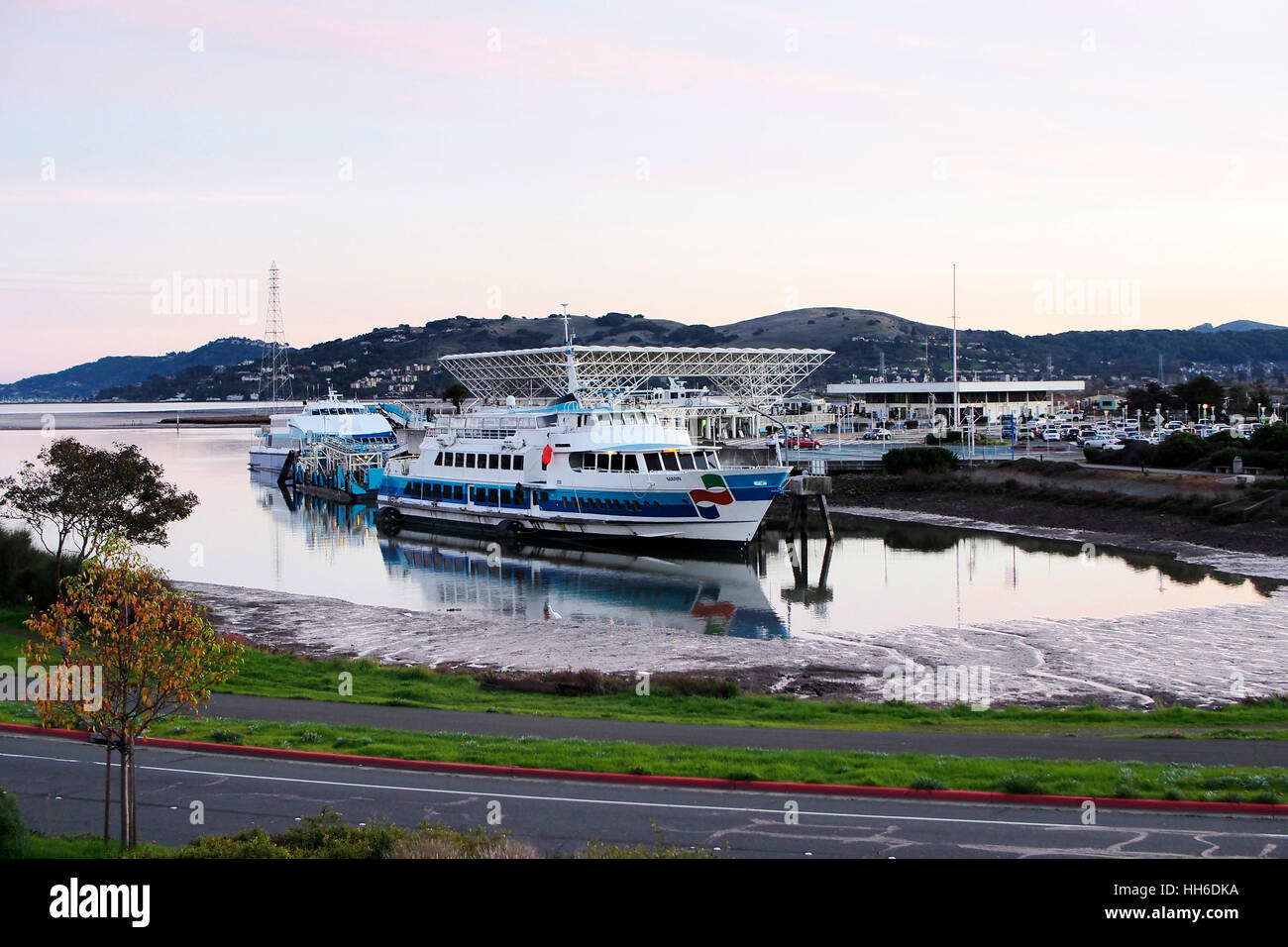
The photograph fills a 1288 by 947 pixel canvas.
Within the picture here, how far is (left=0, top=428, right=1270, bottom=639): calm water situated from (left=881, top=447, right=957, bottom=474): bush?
A: 40.3 ft

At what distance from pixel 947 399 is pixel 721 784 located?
12437 centimetres

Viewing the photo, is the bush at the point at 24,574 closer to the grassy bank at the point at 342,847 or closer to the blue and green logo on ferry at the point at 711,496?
the grassy bank at the point at 342,847

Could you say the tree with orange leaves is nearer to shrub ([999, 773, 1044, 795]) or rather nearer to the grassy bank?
the grassy bank

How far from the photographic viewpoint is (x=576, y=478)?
181 ft

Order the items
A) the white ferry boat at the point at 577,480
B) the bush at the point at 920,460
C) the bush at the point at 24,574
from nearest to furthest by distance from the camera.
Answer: the bush at the point at 24,574 < the white ferry boat at the point at 577,480 < the bush at the point at 920,460

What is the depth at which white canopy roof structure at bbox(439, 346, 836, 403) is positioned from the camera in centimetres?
7212

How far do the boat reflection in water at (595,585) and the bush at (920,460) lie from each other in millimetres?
26923

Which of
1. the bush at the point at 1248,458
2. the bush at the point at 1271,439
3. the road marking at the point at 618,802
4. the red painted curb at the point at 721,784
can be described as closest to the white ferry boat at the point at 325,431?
the bush at the point at 1248,458

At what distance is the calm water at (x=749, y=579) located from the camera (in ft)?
124

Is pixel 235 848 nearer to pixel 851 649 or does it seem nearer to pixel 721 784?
pixel 721 784

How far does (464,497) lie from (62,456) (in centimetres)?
3324

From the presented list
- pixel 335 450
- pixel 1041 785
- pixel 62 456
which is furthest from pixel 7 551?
pixel 335 450

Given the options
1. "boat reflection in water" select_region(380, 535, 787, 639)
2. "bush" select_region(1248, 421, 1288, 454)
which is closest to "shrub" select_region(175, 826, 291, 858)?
"boat reflection in water" select_region(380, 535, 787, 639)
